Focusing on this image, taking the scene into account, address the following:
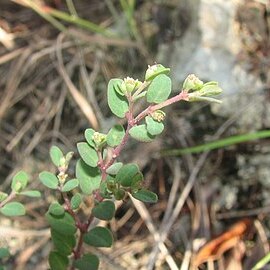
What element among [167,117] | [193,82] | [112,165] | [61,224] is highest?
[193,82]

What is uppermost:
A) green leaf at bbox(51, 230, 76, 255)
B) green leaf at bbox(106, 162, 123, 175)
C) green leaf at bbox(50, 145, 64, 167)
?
green leaf at bbox(50, 145, 64, 167)

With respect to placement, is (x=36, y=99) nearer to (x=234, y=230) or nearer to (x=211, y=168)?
(x=211, y=168)

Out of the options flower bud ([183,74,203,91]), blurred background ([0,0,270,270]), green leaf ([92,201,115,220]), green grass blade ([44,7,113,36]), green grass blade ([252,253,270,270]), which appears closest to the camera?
flower bud ([183,74,203,91])

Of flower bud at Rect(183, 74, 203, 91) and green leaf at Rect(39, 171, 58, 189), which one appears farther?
green leaf at Rect(39, 171, 58, 189)

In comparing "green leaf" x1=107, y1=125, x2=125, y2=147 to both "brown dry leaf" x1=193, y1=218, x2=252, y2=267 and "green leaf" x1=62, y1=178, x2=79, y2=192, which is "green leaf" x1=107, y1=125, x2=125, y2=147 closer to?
"green leaf" x1=62, y1=178, x2=79, y2=192

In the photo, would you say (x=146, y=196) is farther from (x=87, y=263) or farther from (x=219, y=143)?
(x=219, y=143)

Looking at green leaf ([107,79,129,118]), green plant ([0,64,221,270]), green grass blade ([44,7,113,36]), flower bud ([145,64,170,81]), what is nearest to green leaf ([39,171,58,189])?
green plant ([0,64,221,270])

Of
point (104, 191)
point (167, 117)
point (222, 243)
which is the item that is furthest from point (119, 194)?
point (167, 117)

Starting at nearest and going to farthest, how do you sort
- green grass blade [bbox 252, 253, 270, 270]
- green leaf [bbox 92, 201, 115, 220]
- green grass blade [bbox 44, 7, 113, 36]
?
green leaf [bbox 92, 201, 115, 220] < green grass blade [bbox 252, 253, 270, 270] < green grass blade [bbox 44, 7, 113, 36]

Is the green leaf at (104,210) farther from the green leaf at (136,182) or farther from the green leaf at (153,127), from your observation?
the green leaf at (153,127)
